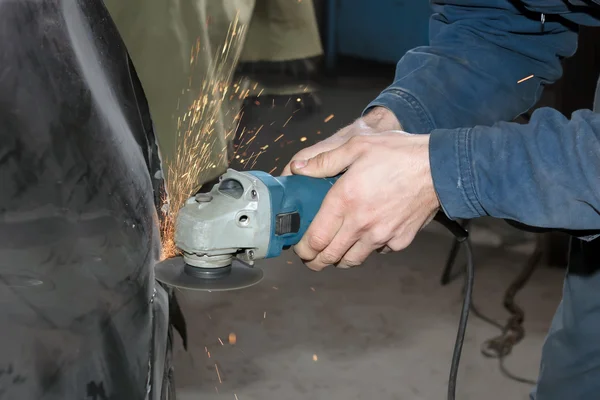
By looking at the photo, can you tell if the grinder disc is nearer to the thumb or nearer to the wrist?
the thumb

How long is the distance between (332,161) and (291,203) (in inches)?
3.6

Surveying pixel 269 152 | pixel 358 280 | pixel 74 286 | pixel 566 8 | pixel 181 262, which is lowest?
pixel 358 280

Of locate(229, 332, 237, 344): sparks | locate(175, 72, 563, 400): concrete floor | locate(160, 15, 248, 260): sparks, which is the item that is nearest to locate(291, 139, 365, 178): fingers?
locate(160, 15, 248, 260): sparks

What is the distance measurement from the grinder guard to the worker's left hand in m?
0.27

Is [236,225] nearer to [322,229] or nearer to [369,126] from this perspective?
[322,229]

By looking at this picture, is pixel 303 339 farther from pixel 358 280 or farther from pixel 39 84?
pixel 39 84

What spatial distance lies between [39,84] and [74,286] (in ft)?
0.81

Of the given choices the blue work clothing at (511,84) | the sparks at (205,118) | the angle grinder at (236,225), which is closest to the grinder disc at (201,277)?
the angle grinder at (236,225)

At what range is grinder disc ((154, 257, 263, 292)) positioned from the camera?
3.34 ft

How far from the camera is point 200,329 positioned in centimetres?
274

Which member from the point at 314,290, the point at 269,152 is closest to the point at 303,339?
the point at 314,290

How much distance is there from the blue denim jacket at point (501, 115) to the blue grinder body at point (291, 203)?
19cm

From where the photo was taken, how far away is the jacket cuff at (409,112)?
4.11 feet

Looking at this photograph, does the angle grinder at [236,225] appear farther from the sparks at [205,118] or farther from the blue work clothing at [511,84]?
the sparks at [205,118]
